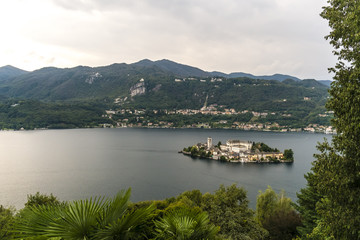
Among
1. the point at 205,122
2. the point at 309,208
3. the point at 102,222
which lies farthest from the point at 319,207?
the point at 205,122

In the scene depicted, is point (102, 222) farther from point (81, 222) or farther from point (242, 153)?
point (242, 153)

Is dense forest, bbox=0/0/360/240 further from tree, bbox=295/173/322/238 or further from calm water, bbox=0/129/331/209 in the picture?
calm water, bbox=0/129/331/209

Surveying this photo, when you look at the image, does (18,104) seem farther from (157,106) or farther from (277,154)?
(277,154)

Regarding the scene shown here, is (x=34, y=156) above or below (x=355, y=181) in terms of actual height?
below

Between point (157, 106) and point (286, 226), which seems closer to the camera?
point (286, 226)

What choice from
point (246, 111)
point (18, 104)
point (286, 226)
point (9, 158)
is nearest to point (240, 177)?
point (286, 226)
